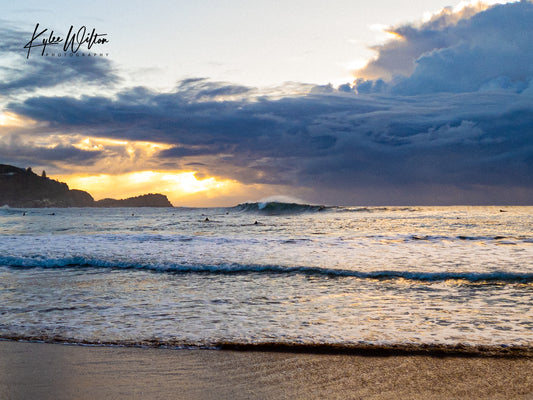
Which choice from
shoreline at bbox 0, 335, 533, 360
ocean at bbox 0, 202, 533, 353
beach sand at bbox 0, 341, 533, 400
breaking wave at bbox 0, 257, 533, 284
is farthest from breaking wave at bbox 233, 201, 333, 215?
beach sand at bbox 0, 341, 533, 400

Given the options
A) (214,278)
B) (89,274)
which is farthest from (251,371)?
(89,274)

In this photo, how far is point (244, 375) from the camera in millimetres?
4906

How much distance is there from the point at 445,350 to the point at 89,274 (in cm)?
1044

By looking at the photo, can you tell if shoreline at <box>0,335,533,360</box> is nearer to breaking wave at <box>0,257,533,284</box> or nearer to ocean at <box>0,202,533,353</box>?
ocean at <box>0,202,533,353</box>

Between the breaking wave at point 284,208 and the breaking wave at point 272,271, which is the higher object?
the breaking wave at point 284,208

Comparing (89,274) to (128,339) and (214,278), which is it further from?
(128,339)

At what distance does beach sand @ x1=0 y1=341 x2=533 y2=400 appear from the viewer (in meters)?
4.32

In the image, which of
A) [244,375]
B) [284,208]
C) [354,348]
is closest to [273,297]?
[354,348]

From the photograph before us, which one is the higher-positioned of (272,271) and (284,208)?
(284,208)

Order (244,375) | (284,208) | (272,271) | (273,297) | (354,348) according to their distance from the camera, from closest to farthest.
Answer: (244,375) < (354,348) < (273,297) < (272,271) < (284,208)

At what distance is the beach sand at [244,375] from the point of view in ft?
14.2

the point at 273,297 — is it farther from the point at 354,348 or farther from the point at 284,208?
the point at 284,208

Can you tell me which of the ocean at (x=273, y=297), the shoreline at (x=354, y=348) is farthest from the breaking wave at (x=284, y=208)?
the shoreline at (x=354, y=348)

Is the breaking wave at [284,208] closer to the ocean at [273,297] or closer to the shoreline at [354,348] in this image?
the ocean at [273,297]
